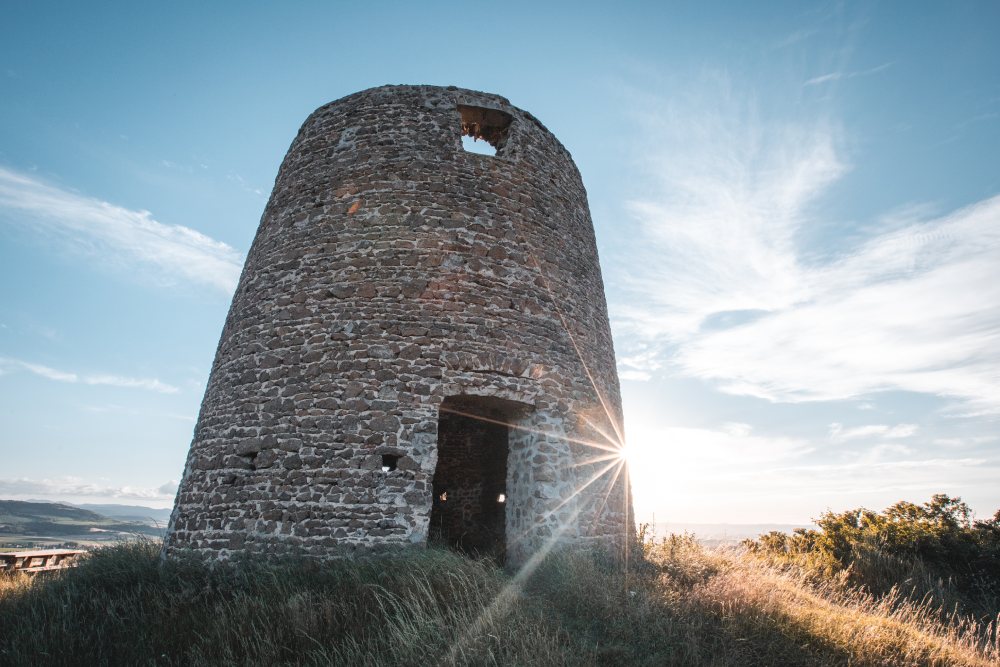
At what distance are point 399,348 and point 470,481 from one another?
505 cm

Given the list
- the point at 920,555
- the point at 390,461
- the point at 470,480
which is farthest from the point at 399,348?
the point at 920,555

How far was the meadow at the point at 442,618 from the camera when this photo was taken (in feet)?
13.3

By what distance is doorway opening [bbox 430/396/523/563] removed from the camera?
33.1 feet

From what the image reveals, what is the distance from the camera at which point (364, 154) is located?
7.94 m

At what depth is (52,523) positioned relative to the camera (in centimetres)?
5462

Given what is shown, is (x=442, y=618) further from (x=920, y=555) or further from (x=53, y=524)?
(x=53, y=524)

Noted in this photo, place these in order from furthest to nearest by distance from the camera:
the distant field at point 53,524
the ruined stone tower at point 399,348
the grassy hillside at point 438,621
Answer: the distant field at point 53,524, the ruined stone tower at point 399,348, the grassy hillside at point 438,621

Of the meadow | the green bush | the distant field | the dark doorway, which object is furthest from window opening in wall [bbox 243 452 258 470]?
the distant field

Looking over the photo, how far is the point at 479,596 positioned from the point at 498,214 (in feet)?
16.9

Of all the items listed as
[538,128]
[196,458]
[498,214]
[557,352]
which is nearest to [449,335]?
[557,352]

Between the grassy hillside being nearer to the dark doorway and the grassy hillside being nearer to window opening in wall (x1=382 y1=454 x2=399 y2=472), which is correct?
window opening in wall (x1=382 y1=454 x2=399 y2=472)

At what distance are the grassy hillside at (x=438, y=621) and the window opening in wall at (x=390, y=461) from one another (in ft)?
3.37

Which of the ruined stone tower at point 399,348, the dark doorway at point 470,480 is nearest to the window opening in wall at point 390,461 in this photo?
the ruined stone tower at point 399,348

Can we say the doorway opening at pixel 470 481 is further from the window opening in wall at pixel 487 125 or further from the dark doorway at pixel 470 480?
the window opening in wall at pixel 487 125
